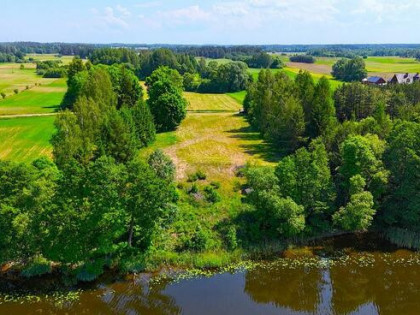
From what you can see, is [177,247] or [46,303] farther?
[177,247]

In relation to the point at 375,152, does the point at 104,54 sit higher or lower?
higher

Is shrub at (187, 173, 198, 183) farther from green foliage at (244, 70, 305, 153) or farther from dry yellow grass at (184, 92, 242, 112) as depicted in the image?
dry yellow grass at (184, 92, 242, 112)

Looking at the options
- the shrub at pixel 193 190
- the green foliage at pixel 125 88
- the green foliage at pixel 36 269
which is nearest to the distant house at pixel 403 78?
the green foliage at pixel 125 88

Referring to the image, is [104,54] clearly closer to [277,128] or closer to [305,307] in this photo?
[277,128]

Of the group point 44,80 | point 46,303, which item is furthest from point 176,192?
point 44,80

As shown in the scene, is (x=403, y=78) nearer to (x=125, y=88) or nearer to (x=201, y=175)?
(x=125, y=88)

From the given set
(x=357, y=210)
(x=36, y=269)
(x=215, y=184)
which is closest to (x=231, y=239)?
(x=215, y=184)
